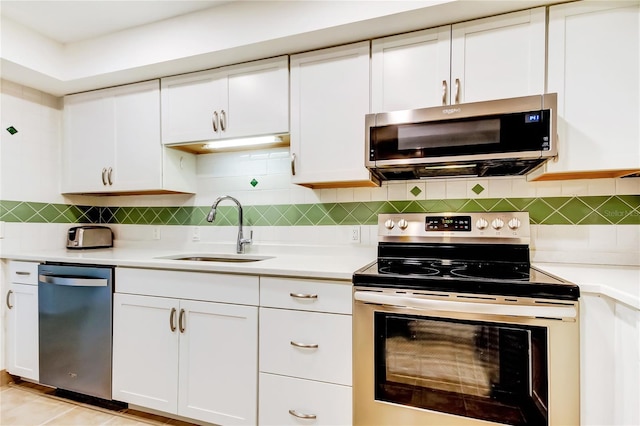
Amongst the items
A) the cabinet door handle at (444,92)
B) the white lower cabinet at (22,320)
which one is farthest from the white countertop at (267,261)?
the cabinet door handle at (444,92)

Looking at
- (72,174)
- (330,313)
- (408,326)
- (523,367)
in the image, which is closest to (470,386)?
(523,367)

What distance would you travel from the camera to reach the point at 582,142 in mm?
1509

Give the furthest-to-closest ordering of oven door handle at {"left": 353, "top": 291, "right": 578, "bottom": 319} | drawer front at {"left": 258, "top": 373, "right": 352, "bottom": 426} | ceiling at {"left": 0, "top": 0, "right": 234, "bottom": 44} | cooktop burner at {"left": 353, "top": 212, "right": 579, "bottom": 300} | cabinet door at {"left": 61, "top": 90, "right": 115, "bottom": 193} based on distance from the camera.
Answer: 1. cabinet door at {"left": 61, "top": 90, "right": 115, "bottom": 193}
2. ceiling at {"left": 0, "top": 0, "right": 234, "bottom": 44}
3. drawer front at {"left": 258, "top": 373, "right": 352, "bottom": 426}
4. cooktop burner at {"left": 353, "top": 212, "right": 579, "bottom": 300}
5. oven door handle at {"left": 353, "top": 291, "right": 578, "bottom": 319}

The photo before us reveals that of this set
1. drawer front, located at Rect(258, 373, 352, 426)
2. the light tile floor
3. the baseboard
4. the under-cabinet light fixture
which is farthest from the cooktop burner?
the baseboard

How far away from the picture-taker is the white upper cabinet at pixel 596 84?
4.80 feet

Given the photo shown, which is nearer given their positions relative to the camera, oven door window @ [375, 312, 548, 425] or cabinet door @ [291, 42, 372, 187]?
oven door window @ [375, 312, 548, 425]

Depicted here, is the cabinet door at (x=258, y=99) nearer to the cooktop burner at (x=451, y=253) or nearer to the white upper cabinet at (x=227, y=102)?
the white upper cabinet at (x=227, y=102)

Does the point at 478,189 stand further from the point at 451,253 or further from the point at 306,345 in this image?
the point at 306,345

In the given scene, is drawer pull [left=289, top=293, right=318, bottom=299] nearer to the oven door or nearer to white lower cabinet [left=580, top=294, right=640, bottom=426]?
the oven door

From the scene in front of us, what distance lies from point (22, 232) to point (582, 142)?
3.44m

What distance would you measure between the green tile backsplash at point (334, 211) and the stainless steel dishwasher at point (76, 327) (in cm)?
70

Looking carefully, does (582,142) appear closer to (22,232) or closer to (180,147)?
(180,147)

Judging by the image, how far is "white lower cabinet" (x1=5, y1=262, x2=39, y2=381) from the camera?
2.14 meters

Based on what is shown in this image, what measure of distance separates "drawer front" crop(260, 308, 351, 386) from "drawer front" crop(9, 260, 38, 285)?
1.61 m
